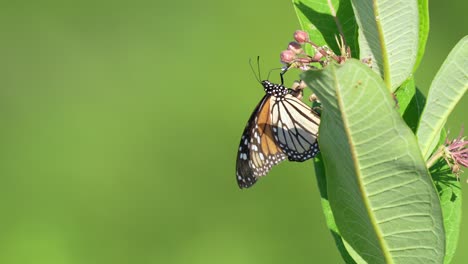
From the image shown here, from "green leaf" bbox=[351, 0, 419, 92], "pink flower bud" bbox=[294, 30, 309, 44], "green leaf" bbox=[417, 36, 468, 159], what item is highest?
"pink flower bud" bbox=[294, 30, 309, 44]

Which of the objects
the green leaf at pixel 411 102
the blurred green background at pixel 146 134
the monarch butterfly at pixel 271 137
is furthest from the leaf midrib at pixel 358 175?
the blurred green background at pixel 146 134

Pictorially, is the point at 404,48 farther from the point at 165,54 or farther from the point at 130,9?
the point at 130,9

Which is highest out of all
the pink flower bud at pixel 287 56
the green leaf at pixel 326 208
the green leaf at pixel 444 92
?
the pink flower bud at pixel 287 56

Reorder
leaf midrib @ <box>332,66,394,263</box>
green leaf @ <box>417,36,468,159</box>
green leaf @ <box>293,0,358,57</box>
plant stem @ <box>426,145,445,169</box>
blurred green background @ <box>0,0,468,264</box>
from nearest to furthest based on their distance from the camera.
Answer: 1. leaf midrib @ <box>332,66,394,263</box>
2. green leaf @ <box>417,36,468,159</box>
3. plant stem @ <box>426,145,445,169</box>
4. green leaf @ <box>293,0,358,57</box>
5. blurred green background @ <box>0,0,468,264</box>

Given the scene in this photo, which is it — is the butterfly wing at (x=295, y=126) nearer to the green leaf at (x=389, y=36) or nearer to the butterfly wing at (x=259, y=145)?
the butterfly wing at (x=259, y=145)

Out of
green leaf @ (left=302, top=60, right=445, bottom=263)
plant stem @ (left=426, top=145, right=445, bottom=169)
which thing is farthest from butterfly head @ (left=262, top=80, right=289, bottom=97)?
green leaf @ (left=302, top=60, right=445, bottom=263)

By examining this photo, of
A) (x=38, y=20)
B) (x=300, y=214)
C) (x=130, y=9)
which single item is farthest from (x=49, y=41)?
(x=300, y=214)

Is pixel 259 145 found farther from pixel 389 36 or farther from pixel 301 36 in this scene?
pixel 389 36

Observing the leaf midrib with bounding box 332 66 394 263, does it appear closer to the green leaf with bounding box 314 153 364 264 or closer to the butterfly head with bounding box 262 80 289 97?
the green leaf with bounding box 314 153 364 264

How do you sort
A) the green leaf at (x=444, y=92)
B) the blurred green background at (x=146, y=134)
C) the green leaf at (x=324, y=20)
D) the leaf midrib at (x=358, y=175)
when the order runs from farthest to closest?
the blurred green background at (x=146, y=134), the green leaf at (x=324, y=20), the green leaf at (x=444, y=92), the leaf midrib at (x=358, y=175)
